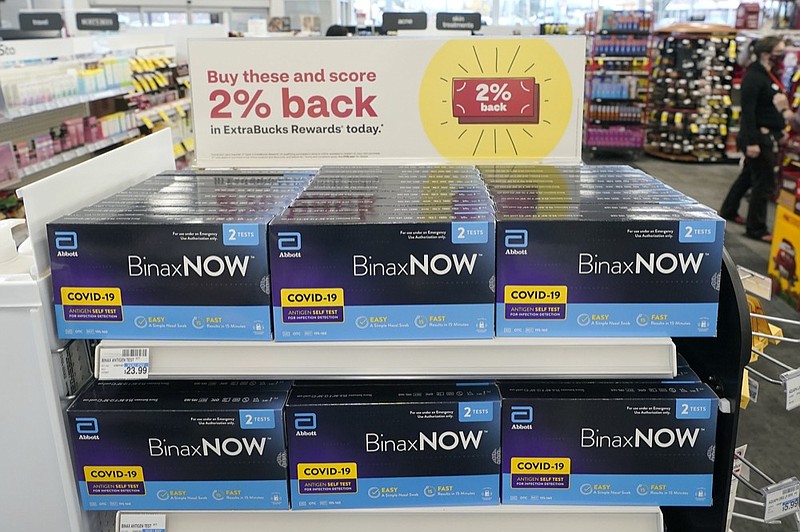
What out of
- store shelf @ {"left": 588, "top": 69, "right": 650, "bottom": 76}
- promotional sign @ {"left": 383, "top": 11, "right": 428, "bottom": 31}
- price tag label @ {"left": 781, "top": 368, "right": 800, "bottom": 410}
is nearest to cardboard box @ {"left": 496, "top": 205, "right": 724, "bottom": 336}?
price tag label @ {"left": 781, "top": 368, "right": 800, "bottom": 410}

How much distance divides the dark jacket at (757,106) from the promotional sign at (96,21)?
796cm

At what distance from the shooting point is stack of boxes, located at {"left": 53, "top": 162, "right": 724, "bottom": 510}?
139 centimetres

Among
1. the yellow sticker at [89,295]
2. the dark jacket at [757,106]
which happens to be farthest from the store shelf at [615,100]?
the yellow sticker at [89,295]

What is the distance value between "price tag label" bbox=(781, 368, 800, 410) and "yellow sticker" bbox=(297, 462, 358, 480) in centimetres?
93

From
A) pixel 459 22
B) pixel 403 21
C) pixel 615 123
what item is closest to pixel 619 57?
pixel 615 123

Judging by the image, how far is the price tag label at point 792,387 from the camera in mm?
1518

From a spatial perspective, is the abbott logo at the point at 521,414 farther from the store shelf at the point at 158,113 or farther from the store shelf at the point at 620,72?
the store shelf at the point at 620,72

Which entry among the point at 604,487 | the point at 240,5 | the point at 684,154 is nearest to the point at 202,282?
the point at 604,487

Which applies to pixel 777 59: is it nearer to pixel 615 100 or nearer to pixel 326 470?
pixel 615 100

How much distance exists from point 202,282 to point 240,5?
1386cm

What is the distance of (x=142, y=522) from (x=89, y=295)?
51cm

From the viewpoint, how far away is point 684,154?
36.3 ft

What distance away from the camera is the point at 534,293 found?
4.65 ft

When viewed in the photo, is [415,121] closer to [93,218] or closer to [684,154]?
[93,218]
